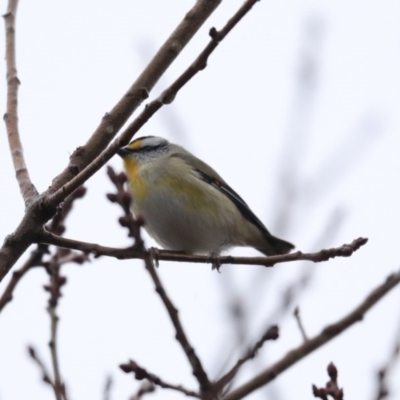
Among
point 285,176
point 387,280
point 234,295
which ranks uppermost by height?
point 285,176

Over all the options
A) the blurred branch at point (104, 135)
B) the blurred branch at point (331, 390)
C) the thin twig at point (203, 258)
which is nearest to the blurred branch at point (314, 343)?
the thin twig at point (203, 258)

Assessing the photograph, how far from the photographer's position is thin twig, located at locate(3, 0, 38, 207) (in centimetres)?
308

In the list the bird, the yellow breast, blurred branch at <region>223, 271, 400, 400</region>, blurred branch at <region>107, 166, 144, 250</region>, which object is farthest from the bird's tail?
blurred branch at <region>223, 271, 400, 400</region>

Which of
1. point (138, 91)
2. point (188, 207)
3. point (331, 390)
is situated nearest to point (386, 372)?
point (331, 390)

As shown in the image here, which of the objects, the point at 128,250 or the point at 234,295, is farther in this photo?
the point at 234,295

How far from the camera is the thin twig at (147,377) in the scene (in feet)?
8.14

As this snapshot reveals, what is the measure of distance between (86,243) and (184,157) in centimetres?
396

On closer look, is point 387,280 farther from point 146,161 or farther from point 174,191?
point 146,161

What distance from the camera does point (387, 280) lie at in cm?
200

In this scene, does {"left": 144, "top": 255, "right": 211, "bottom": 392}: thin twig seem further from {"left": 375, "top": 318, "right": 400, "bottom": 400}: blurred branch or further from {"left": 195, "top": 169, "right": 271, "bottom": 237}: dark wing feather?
{"left": 195, "top": 169, "right": 271, "bottom": 237}: dark wing feather

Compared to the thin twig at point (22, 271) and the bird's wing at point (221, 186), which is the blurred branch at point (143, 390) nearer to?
the thin twig at point (22, 271)

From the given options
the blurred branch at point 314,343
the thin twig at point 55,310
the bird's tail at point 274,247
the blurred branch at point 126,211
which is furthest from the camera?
the bird's tail at point 274,247

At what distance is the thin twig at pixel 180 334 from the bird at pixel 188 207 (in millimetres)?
3578

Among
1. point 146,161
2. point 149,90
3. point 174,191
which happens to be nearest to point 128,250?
point 149,90
